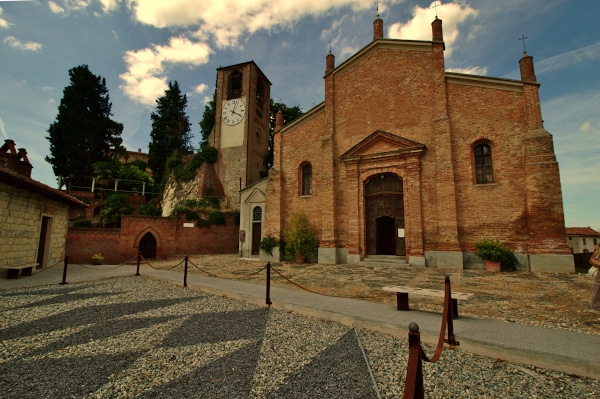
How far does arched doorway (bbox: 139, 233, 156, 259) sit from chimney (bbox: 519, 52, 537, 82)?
23.4 metres

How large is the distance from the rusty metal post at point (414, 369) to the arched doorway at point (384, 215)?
12671 mm

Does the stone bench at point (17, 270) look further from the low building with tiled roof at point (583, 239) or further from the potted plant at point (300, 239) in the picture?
the low building with tiled roof at point (583, 239)

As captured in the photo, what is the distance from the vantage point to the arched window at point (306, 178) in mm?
17050

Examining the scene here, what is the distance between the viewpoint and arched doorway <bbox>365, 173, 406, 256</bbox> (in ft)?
47.0

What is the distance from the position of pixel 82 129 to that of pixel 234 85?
49.6 ft

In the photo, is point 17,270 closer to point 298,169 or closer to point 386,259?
point 298,169

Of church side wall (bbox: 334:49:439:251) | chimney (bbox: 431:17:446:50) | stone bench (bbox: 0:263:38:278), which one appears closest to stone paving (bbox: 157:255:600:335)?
church side wall (bbox: 334:49:439:251)

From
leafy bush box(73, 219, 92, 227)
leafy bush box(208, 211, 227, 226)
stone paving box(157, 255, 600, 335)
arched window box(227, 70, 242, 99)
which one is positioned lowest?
stone paving box(157, 255, 600, 335)

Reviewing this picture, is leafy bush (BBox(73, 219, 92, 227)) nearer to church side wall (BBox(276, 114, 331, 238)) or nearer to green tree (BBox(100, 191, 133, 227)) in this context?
green tree (BBox(100, 191, 133, 227))

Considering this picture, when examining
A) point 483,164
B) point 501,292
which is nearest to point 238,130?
point 483,164

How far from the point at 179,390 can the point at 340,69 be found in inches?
680

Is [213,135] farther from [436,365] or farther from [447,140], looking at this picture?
[436,365]

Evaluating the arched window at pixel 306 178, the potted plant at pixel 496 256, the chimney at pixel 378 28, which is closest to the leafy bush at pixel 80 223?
the arched window at pixel 306 178

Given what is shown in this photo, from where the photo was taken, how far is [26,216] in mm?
10633
